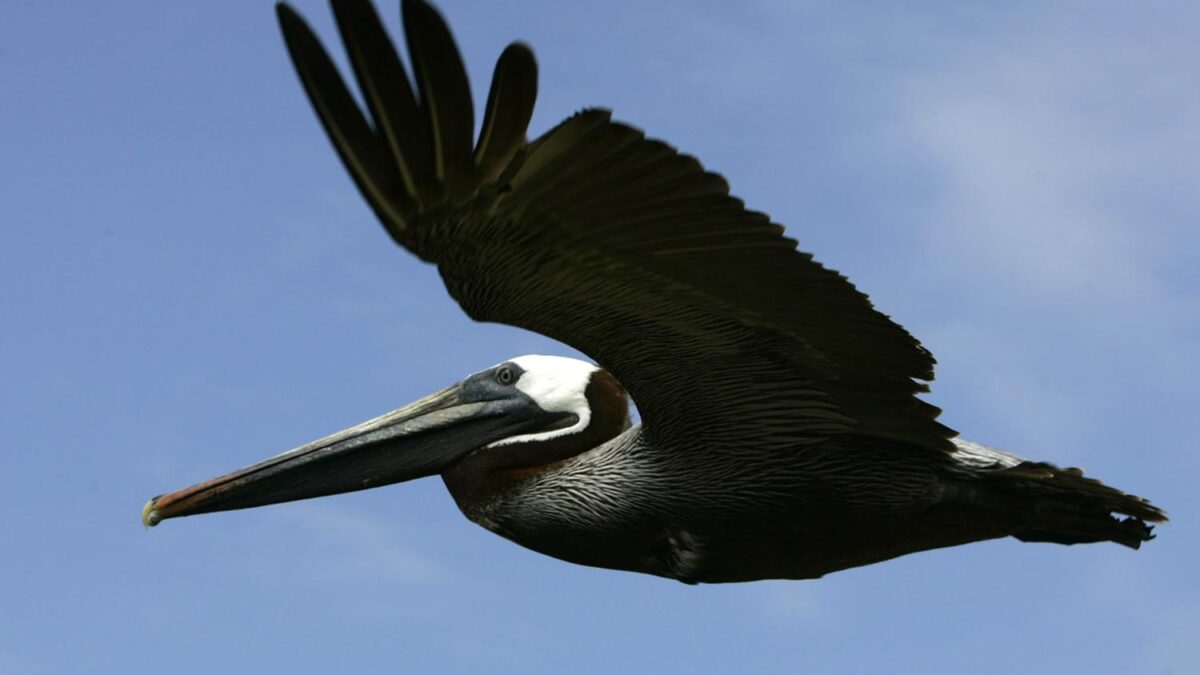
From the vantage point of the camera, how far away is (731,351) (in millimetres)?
7523

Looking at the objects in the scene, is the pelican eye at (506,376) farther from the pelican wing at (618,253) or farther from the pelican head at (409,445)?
the pelican wing at (618,253)

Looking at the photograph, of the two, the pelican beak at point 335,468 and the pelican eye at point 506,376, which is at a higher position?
the pelican eye at point 506,376

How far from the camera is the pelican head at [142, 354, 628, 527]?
29.3ft

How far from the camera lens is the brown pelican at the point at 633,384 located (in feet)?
21.0

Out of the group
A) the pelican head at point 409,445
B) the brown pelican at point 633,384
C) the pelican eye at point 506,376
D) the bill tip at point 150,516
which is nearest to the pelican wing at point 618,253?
the brown pelican at point 633,384

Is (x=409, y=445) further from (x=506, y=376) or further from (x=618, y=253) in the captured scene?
(x=618, y=253)

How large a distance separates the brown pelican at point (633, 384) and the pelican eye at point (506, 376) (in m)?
0.01

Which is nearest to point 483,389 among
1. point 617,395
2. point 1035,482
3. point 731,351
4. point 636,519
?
point 617,395

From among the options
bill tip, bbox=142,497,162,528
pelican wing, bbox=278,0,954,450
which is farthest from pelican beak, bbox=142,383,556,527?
pelican wing, bbox=278,0,954,450

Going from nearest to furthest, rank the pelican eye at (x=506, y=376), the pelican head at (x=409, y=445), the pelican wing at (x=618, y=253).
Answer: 1. the pelican wing at (x=618, y=253)
2. the pelican head at (x=409, y=445)
3. the pelican eye at (x=506, y=376)

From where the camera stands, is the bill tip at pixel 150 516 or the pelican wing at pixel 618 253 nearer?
the pelican wing at pixel 618 253

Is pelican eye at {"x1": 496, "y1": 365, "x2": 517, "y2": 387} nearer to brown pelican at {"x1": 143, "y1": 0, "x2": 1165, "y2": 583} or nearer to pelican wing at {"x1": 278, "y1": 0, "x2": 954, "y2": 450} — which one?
brown pelican at {"x1": 143, "y1": 0, "x2": 1165, "y2": 583}

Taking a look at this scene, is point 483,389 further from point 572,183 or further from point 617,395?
point 572,183

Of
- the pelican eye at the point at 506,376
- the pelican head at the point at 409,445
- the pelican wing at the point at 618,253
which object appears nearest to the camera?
the pelican wing at the point at 618,253
